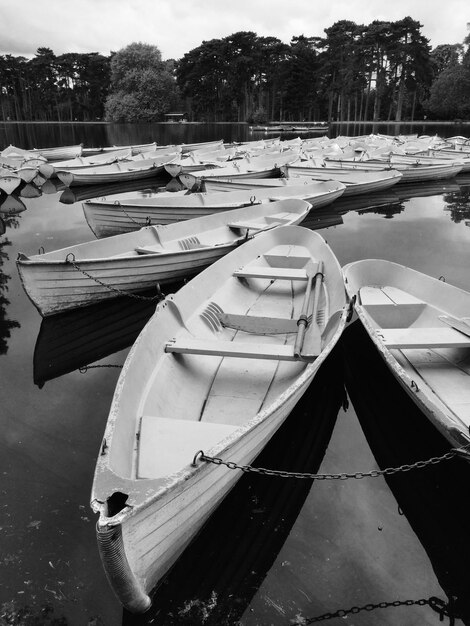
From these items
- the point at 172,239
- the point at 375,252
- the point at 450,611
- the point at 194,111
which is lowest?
the point at 450,611

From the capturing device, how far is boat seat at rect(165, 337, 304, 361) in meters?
4.48

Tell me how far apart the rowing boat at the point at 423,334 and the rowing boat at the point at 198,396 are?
1.86ft

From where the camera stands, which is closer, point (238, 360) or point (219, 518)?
point (219, 518)

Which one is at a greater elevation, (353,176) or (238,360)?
(353,176)

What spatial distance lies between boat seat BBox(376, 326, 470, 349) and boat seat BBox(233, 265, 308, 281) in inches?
74.8

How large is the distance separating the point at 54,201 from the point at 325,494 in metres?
16.3

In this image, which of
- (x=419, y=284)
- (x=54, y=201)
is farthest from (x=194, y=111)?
(x=419, y=284)

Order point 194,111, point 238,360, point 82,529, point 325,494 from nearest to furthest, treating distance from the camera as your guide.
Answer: point 82,529 → point 325,494 → point 238,360 → point 194,111

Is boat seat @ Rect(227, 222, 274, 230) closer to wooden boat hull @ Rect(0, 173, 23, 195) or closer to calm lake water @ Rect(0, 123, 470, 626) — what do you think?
calm lake water @ Rect(0, 123, 470, 626)

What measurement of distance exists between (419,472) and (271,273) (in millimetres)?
3557

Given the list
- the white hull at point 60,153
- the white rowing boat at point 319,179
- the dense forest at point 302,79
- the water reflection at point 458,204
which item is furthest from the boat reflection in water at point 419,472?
the dense forest at point 302,79

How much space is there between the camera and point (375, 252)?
11.1 meters

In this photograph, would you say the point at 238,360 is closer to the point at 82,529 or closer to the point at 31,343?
the point at 82,529

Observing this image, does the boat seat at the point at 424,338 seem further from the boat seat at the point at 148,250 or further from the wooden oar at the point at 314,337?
the boat seat at the point at 148,250
